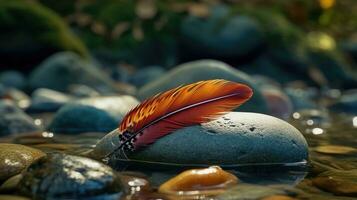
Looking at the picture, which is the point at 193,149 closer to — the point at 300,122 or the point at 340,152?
the point at 340,152

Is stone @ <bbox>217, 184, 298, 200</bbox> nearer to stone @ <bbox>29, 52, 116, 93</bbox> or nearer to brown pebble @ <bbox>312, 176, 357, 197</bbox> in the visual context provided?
brown pebble @ <bbox>312, 176, 357, 197</bbox>

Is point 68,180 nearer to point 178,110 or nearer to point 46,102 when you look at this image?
point 178,110

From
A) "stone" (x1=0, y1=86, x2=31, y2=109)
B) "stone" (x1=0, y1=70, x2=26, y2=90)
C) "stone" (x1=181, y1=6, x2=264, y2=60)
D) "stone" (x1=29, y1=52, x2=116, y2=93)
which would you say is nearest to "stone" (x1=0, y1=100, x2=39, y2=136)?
"stone" (x1=0, y1=86, x2=31, y2=109)

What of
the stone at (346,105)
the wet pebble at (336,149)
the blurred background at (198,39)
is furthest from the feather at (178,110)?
the blurred background at (198,39)

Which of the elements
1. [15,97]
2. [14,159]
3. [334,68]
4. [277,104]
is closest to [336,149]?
[14,159]

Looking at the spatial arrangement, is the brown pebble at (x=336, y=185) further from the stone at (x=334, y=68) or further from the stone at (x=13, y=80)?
the stone at (x=334, y=68)

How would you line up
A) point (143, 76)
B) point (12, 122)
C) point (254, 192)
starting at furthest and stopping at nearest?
point (143, 76), point (12, 122), point (254, 192)
